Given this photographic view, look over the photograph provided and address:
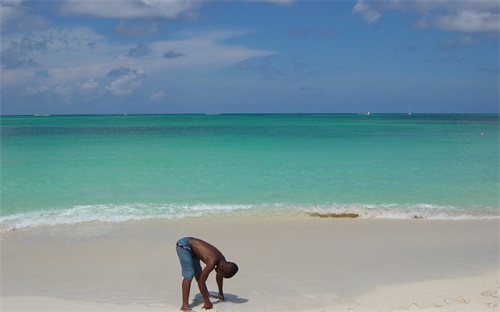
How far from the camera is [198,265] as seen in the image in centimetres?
629

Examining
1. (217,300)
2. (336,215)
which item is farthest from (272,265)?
(336,215)

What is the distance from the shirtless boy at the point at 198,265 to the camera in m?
5.93

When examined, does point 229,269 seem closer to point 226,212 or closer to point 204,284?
point 204,284

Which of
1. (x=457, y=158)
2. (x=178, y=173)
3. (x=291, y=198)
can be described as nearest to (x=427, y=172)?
(x=457, y=158)

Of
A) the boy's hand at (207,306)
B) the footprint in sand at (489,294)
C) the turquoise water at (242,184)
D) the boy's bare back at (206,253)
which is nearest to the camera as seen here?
the boy's bare back at (206,253)

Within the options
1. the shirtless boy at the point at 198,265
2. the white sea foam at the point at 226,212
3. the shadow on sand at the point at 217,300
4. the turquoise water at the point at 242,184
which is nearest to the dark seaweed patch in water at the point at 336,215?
the white sea foam at the point at 226,212

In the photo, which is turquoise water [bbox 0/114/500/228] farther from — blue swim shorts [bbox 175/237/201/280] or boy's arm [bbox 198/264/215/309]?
boy's arm [bbox 198/264/215/309]

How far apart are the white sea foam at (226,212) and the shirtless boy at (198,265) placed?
5.34m

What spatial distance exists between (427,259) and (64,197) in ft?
31.8

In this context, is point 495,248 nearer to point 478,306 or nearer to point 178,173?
point 478,306

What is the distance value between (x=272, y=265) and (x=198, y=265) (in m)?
1.88

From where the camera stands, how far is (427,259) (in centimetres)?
809

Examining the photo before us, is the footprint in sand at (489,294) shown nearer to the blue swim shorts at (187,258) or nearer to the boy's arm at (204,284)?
the boy's arm at (204,284)

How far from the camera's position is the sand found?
6297 mm
